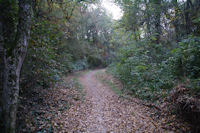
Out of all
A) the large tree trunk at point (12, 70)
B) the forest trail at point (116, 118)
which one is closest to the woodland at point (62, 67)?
the large tree trunk at point (12, 70)

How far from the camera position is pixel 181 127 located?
170 inches

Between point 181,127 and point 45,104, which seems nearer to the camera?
point 181,127

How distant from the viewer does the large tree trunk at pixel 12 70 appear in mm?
3482

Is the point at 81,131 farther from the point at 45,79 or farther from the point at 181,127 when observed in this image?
the point at 181,127

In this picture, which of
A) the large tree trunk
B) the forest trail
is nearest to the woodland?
the large tree trunk

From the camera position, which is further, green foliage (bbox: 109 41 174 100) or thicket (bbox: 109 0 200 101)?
green foliage (bbox: 109 41 174 100)

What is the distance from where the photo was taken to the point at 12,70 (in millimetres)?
3699

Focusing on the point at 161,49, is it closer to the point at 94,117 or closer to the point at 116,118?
the point at 116,118

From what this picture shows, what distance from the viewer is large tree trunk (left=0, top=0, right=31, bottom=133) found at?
3482 millimetres

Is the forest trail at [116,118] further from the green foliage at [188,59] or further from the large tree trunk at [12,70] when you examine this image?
the green foliage at [188,59]

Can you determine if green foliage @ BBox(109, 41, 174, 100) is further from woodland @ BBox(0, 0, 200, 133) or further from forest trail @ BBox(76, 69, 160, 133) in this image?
forest trail @ BBox(76, 69, 160, 133)

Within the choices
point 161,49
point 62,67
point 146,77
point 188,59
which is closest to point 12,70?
point 62,67

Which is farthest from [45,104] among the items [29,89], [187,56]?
[187,56]

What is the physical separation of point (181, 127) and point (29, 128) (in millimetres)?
5173
